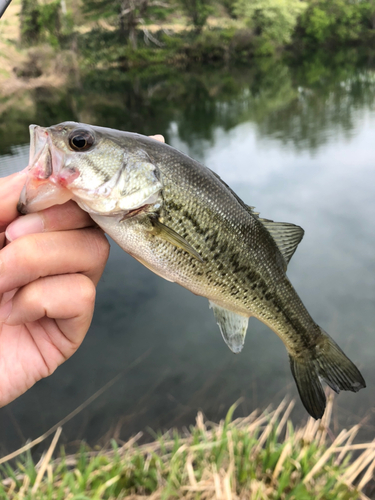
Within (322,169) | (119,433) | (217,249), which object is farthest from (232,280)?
(322,169)

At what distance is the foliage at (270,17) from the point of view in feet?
191

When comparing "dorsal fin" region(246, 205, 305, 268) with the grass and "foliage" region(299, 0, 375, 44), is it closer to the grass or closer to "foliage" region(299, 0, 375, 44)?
the grass

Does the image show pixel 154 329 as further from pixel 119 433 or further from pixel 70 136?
pixel 70 136

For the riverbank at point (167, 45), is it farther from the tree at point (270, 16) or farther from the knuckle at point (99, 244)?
the knuckle at point (99, 244)

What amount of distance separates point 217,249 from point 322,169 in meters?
16.5

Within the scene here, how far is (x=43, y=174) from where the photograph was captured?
156cm

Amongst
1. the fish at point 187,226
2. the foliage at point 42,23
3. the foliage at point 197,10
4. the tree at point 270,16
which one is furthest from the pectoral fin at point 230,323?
the tree at point 270,16

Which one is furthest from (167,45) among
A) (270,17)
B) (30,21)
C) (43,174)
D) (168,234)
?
(43,174)

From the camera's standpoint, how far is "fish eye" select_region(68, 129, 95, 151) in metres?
1.67

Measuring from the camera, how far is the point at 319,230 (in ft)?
41.0

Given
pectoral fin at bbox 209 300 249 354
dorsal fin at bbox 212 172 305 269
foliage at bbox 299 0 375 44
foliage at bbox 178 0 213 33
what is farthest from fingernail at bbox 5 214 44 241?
foliage at bbox 299 0 375 44

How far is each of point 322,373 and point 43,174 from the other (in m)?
2.23

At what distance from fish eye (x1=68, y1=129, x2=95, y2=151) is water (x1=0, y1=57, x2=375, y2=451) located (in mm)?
6034

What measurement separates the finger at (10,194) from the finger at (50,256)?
16 centimetres
